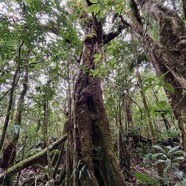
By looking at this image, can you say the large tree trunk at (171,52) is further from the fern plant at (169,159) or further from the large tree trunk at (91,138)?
the large tree trunk at (91,138)

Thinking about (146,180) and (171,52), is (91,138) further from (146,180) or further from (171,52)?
(171,52)

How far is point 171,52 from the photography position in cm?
191

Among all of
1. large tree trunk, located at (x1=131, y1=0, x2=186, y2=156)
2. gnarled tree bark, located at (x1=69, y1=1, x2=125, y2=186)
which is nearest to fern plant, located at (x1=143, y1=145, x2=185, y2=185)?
gnarled tree bark, located at (x1=69, y1=1, x2=125, y2=186)

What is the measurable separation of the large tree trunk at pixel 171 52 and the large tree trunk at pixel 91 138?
1180 mm

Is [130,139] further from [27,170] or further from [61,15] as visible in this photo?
[61,15]

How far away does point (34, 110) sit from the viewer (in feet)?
12.3

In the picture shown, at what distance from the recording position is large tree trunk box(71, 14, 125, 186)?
2.90m

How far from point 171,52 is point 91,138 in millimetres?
2165

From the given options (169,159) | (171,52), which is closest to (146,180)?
(169,159)

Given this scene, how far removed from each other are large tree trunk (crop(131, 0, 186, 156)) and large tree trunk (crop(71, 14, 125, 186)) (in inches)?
46.5

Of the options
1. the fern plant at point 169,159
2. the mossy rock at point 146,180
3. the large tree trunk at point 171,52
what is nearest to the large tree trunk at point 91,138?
the fern plant at point 169,159

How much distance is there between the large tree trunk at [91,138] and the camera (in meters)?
2.90

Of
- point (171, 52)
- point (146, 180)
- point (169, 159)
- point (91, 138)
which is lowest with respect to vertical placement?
point (146, 180)

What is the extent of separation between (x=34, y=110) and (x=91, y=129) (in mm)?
1239
